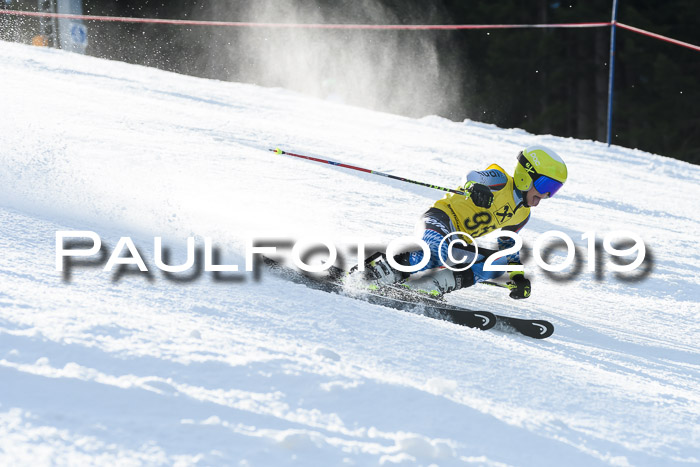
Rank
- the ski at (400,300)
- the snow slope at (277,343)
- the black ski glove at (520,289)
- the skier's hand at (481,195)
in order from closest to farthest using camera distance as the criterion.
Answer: the snow slope at (277,343) < the ski at (400,300) < the skier's hand at (481,195) < the black ski glove at (520,289)

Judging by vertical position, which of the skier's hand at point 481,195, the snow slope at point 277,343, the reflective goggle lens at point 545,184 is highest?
the reflective goggle lens at point 545,184

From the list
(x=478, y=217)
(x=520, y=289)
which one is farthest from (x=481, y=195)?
(x=520, y=289)

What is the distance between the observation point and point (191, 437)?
7.13 feet

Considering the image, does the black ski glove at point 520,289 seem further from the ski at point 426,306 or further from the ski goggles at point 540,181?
the ski goggles at point 540,181

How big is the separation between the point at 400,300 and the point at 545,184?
41.4 inches

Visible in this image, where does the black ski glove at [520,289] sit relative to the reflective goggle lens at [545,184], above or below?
below

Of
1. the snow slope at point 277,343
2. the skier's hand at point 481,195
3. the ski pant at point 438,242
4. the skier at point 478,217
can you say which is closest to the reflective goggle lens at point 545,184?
the skier at point 478,217

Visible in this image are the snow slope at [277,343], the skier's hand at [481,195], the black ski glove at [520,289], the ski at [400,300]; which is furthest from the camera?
the black ski glove at [520,289]

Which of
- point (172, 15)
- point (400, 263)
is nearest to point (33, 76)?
point (400, 263)

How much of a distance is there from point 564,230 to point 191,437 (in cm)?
516

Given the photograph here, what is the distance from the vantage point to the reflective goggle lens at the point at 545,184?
4.47 meters

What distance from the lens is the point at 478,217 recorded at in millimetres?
4496

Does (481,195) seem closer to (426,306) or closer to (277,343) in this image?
(426,306)

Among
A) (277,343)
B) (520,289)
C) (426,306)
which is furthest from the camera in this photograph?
(520,289)
